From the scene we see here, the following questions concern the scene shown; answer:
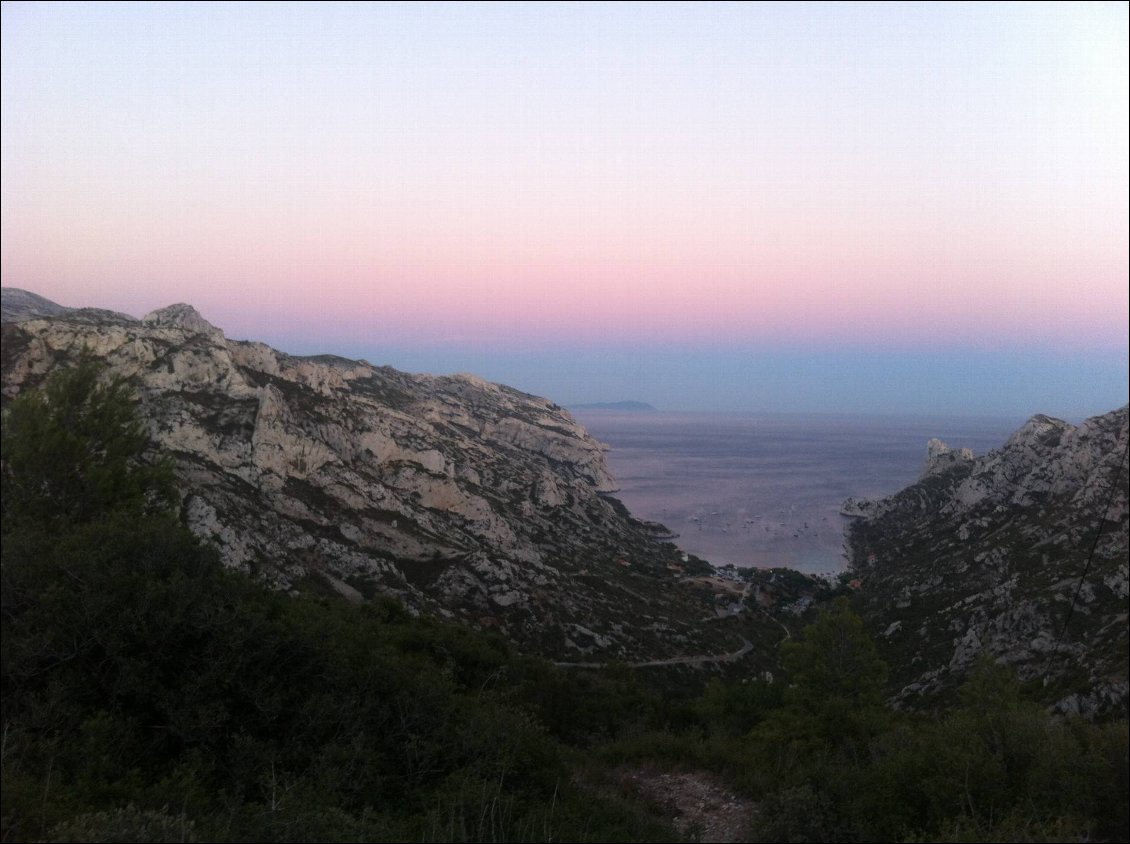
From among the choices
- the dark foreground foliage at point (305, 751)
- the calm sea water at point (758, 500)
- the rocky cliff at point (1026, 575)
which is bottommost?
the calm sea water at point (758, 500)

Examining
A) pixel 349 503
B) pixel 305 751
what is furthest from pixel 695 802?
pixel 349 503

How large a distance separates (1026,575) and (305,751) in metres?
50.2

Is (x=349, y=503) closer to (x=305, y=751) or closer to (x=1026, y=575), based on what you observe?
(x=305, y=751)

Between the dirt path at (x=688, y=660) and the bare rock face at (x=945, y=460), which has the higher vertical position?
the bare rock face at (x=945, y=460)

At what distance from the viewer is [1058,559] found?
42.0 meters

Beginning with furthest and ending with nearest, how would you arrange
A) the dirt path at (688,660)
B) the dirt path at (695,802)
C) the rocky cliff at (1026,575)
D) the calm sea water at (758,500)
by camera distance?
the calm sea water at (758,500)
the dirt path at (688,660)
the rocky cliff at (1026,575)
the dirt path at (695,802)

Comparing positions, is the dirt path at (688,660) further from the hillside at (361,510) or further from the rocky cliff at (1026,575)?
the rocky cliff at (1026,575)

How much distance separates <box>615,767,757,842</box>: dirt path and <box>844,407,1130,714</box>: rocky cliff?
318 inches

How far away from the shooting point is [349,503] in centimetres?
4834

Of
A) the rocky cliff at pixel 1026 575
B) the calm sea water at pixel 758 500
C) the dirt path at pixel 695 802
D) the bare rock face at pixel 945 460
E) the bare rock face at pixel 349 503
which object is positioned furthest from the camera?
the bare rock face at pixel 945 460

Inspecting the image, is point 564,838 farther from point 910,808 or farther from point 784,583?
point 784,583

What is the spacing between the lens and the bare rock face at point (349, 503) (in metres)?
38.4

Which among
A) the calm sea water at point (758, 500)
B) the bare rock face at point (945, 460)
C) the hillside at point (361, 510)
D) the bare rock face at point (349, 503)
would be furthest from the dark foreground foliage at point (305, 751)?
the bare rock face at point (945, 460)

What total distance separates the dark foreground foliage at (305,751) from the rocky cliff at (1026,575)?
511cm
